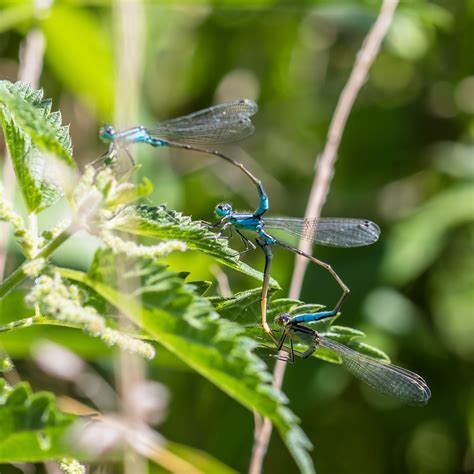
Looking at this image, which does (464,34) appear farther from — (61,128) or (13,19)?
(61,128)

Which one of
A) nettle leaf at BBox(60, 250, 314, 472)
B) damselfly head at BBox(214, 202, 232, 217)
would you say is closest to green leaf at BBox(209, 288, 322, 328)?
nettle leaf at BBox(60, 250, 314, 472)

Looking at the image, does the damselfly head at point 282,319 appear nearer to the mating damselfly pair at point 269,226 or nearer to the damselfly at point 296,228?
the mating damselfly pair at point 269,226

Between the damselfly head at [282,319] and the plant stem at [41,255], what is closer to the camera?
the plant stem at [41,255]

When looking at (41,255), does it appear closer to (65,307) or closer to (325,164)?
(65,307)

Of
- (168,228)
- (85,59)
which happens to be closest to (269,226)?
(168,228)

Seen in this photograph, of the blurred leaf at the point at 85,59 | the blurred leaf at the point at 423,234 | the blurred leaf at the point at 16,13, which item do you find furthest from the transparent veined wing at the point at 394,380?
the blurred leaf at the point at 16,13

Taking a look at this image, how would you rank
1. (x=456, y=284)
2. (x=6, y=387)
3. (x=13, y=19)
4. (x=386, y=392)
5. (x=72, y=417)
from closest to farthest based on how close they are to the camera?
A: (x=72, y=417), (x=6, y=387), (x=386, y=392), (x=13, y=19), (x=456, y=284)

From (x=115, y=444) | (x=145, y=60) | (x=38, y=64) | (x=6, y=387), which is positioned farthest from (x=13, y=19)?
(x=6, y=387)
